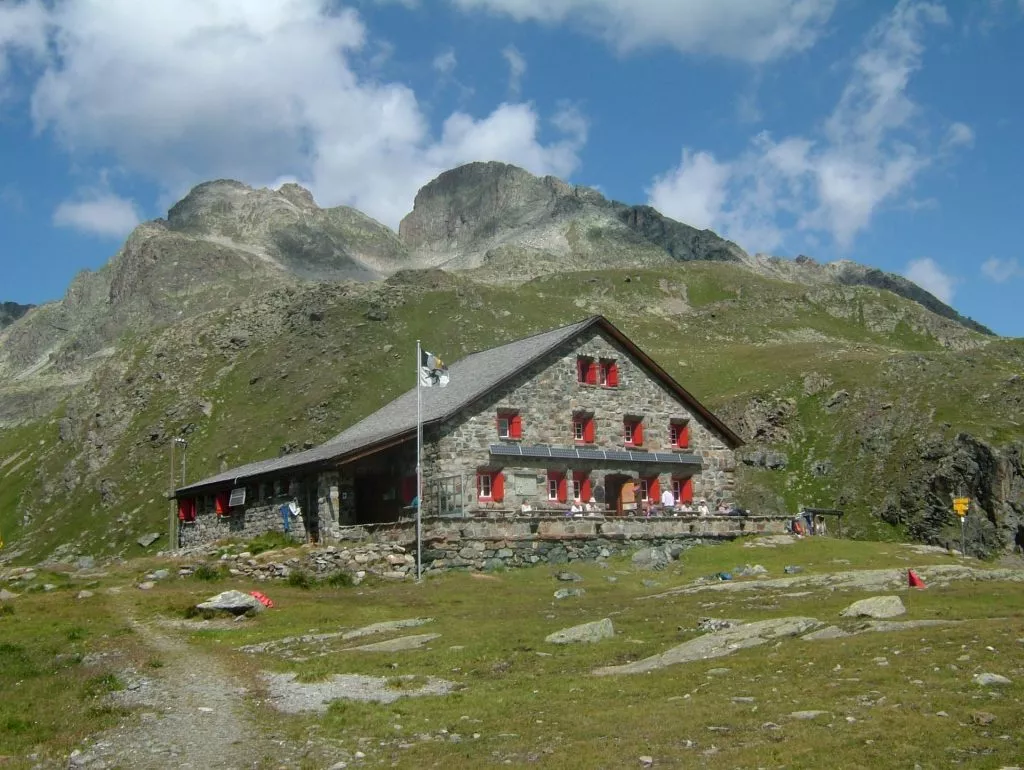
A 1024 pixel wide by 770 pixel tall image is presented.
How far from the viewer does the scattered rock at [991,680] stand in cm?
1324

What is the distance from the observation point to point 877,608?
20.5m

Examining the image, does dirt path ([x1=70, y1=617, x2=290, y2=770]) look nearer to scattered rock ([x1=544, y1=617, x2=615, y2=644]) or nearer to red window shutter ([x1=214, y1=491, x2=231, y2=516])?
scattered rock ([x1=544, y1=617, x2=615, y2=644])

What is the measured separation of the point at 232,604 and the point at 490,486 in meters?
→ 18.4

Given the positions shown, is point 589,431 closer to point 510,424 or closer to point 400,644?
point 510,424

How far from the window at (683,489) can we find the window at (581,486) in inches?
224

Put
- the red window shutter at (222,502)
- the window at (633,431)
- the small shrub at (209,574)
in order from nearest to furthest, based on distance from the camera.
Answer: the small shrub at (209,574), the window at (633,431), the red window shutter at (222,502)

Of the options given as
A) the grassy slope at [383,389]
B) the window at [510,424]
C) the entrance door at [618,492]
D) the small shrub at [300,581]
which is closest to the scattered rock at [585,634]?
the small shrub at [300,581]

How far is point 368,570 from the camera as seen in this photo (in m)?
37.3

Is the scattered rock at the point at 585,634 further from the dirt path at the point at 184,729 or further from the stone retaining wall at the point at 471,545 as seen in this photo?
the stone retaining wall at the point at 471,545

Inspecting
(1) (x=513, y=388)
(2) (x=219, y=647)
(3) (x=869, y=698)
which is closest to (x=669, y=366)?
(1) (x=513, y=388)

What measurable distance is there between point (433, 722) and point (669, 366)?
365 ft

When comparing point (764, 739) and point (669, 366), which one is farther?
point (669, 366)

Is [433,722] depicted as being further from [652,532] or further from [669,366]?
[669,366]

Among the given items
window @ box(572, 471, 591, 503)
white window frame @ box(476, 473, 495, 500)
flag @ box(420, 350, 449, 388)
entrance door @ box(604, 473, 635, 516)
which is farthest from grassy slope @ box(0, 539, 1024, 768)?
entrance door @ box(604, 473, 635, 516)
